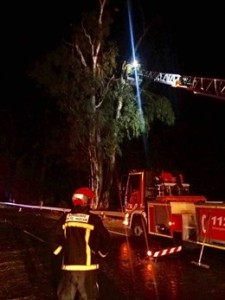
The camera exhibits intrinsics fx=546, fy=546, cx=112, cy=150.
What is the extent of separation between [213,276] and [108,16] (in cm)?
2089

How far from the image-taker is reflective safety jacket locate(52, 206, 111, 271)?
5684 mm

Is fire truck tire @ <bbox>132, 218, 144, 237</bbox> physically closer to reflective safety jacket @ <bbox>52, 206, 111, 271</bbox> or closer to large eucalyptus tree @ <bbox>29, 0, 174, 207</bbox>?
reflective safety jacket @ <bbox>52, 206, 111, 271</bbox>

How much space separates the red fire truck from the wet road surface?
521 millimetres

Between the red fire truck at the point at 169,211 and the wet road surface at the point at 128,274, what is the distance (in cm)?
52

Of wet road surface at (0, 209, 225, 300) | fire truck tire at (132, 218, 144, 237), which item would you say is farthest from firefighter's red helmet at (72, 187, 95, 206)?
fire truck tire at (132, 218, 144, 237)

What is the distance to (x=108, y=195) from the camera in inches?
1160

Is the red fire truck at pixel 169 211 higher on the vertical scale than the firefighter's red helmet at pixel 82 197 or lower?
higher

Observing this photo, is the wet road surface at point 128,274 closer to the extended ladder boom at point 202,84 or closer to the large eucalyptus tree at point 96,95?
the extended ladder boom at point 202,84

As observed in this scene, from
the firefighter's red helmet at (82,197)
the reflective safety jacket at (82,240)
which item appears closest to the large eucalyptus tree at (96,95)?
the firefighter's red helmet at (82,197)

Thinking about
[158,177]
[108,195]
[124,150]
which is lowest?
[158,177]

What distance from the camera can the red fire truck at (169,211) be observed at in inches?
516

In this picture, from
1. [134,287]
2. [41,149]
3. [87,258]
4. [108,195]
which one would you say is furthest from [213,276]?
[41,149]

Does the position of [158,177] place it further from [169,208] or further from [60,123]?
[60,123]

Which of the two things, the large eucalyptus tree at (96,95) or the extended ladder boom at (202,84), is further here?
the large eucalyptus tree at (96,95)
